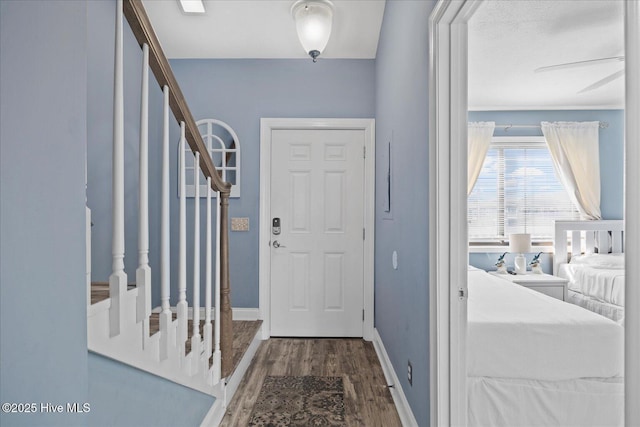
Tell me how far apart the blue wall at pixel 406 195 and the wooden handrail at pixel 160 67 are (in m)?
1.02

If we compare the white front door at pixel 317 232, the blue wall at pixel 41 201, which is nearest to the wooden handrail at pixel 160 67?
the blue wall at pixel 41 201

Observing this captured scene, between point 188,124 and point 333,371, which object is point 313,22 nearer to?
point 188,124

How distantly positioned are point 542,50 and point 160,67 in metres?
2.83

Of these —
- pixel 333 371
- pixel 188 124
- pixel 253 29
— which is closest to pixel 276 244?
pixel 333 371

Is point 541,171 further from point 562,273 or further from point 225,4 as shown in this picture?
point 225,4

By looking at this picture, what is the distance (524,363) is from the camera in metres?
1.82

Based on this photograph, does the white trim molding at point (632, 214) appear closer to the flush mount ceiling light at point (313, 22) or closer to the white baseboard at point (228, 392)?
the white baseboard at point (228, 392)

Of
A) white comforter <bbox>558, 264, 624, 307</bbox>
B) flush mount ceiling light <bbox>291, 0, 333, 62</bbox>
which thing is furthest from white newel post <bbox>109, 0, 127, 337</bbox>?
white comforter <bbox>558, 264, 624, 307</bbox>

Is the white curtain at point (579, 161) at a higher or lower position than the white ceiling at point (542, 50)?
lower

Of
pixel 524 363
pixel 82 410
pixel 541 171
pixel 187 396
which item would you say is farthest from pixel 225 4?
pixel 541 171

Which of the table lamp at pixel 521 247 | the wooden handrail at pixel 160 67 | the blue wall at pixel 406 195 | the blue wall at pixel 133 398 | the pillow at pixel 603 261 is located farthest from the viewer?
the table lamp at pixel 521 247

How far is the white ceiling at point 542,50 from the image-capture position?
2.36 metres

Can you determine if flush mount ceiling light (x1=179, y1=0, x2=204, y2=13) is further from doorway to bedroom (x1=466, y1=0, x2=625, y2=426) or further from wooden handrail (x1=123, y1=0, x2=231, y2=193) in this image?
doorway to bedroom (x1=466, y1=0, x2=625, y2=426)

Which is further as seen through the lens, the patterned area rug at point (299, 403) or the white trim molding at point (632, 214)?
the patterned area rug at point (299, 403)
